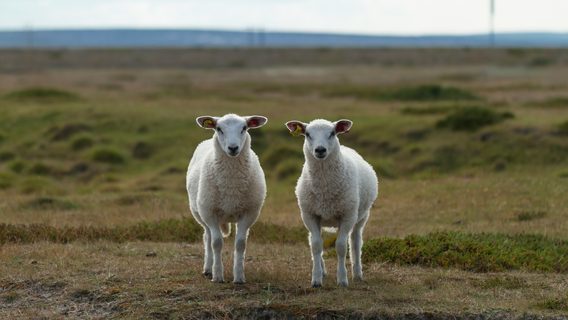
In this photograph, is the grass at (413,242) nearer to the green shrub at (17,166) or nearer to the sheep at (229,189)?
the sheep at (229,189)

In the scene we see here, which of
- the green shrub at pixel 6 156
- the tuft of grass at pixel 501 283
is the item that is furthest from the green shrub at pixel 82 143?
the tuft of grass at pixel 501 283

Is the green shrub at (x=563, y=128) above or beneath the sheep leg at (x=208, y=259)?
beneath

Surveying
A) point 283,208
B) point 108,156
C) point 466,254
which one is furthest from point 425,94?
point 466,254

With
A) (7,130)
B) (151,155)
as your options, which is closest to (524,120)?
(151,155)

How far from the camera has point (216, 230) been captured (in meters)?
10.4

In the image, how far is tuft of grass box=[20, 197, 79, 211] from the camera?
18.1 m

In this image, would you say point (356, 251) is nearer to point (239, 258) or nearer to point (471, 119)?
point (239, 258)

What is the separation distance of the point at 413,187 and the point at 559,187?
10.1 feet

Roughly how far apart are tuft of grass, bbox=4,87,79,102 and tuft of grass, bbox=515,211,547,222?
24.0m

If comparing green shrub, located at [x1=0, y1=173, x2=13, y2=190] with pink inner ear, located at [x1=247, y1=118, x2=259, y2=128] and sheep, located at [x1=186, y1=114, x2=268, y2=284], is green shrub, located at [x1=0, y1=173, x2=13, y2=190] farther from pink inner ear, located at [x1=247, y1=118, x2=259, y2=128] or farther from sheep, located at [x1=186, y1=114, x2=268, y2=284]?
pink inner ear, located at [x1=247, y1=118, x2=259, y2=128]

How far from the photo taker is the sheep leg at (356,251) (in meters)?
10.8

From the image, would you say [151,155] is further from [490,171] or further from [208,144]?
[208,144]

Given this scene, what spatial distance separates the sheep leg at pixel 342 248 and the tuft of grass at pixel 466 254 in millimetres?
2022

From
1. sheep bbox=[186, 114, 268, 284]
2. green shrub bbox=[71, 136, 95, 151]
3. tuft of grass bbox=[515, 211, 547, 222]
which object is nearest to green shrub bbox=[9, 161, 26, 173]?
green shrub bbox=[71, 136, 95, 151]
